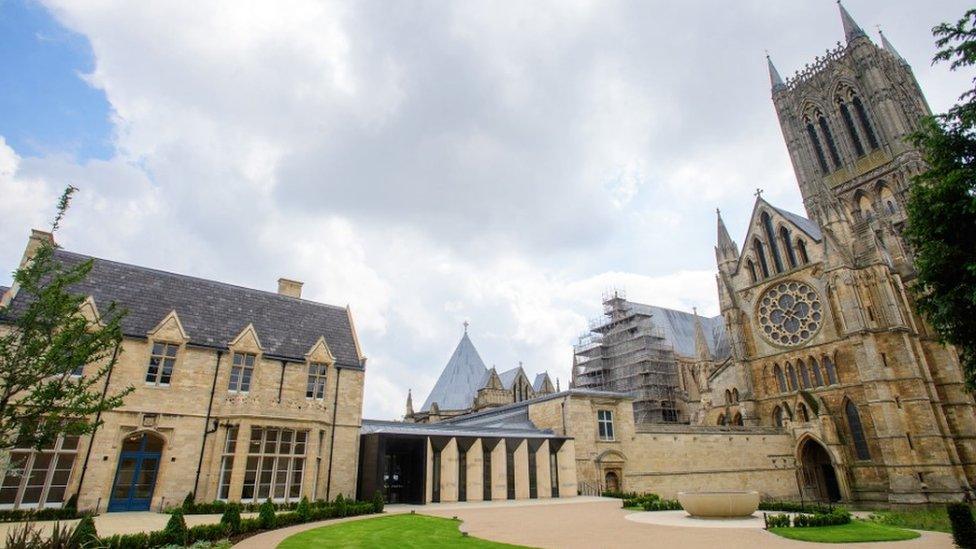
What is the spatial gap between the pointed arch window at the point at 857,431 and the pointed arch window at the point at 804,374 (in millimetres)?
3117

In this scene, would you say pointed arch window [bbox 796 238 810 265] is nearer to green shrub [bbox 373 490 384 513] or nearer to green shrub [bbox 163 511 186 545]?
green shrub [bbox 373 490 384 513]

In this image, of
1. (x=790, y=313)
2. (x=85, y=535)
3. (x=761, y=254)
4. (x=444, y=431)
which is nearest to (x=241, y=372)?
(x=444, y=431)

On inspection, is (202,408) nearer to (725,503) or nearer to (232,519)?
(232,519)

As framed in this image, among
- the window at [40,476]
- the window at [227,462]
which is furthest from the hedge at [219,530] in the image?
the window at [40,476]

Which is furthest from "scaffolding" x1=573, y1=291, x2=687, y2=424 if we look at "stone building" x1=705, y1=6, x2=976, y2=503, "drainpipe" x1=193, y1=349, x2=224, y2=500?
"drainpipe" x1=193, y1=349, x2=224, y2=500

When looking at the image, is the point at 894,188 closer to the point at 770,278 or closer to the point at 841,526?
the point at 770,278

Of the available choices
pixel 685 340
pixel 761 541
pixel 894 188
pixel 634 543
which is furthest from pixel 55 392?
pixel 894 188

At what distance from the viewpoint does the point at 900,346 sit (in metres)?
34.7

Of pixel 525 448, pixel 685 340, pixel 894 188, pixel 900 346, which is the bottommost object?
pixel 525 448

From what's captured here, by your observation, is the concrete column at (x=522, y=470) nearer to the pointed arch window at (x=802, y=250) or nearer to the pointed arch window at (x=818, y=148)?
the pointed arch window at (x=802, y=250)

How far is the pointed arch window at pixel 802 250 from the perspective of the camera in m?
42.5

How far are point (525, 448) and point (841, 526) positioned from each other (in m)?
16.3

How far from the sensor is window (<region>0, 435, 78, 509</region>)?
18.1 metres

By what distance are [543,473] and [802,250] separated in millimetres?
30420
